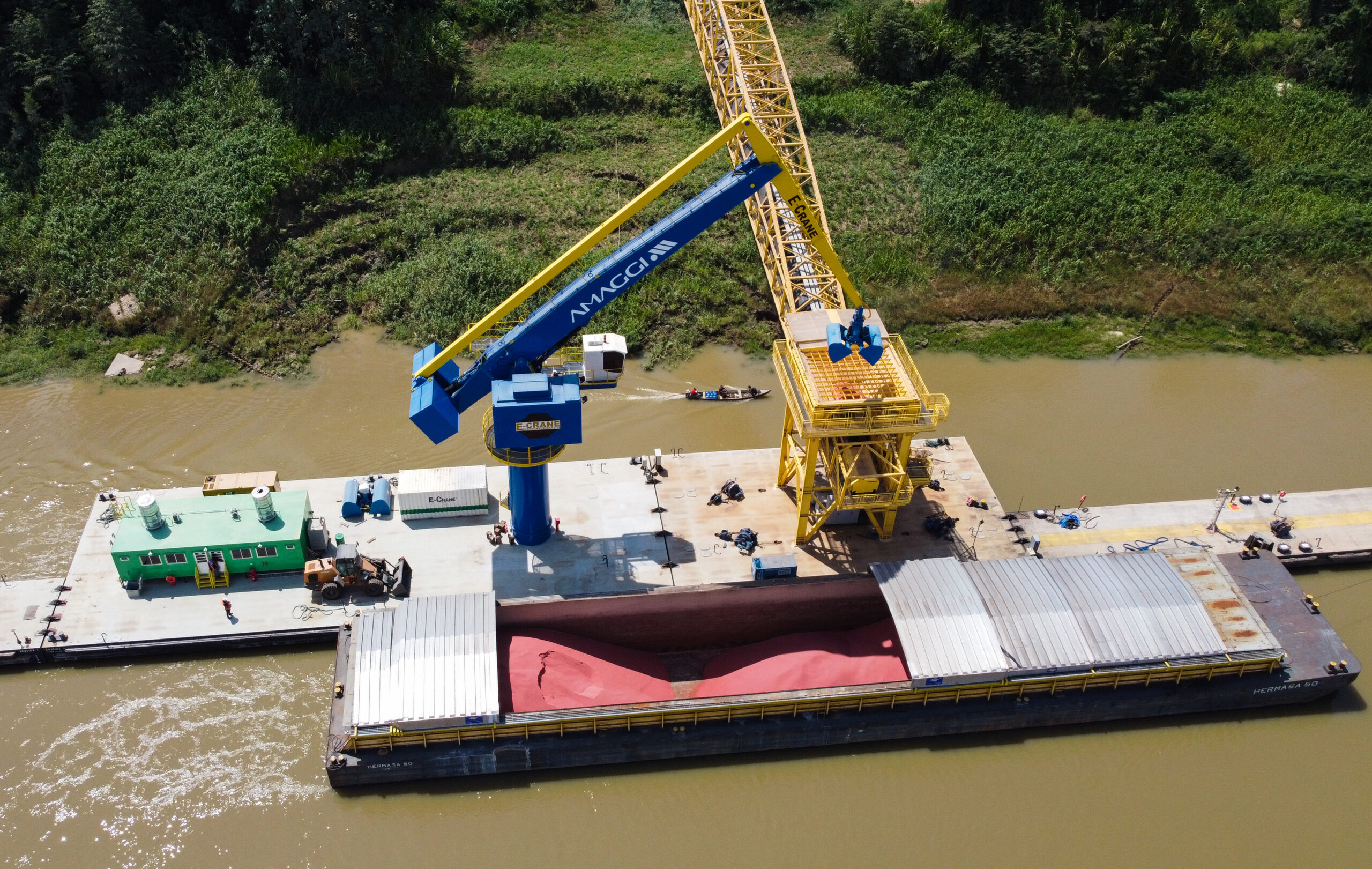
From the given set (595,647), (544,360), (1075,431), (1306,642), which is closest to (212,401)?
(544,360)

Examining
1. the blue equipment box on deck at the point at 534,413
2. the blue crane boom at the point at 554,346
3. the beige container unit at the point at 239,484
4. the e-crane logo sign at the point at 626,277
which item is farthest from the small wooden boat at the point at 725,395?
the beige container unit at the point at 239,484

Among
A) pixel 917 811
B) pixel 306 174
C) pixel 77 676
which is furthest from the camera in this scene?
pixel 306 174

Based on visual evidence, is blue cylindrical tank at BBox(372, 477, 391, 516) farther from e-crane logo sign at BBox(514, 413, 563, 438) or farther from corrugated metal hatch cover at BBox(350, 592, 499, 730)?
e-crane logo sign at BBox(514, 413, 563, 438)

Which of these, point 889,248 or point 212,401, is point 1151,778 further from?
point 212,401

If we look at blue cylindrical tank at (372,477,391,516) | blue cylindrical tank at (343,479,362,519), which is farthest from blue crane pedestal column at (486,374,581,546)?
blue cylindrical tank at (343,479,362,519)

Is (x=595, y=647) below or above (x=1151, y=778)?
above

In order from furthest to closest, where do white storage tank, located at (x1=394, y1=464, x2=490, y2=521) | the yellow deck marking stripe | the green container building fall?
the yellow deck marking stripe
white storage tank, located at (x1=394, y1=464, x2=490, y2=521)
the green container building

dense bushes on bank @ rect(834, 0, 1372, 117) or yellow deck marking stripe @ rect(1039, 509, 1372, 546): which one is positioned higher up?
dense bushes on bank @ rect(834, 0, 1372, 117)
